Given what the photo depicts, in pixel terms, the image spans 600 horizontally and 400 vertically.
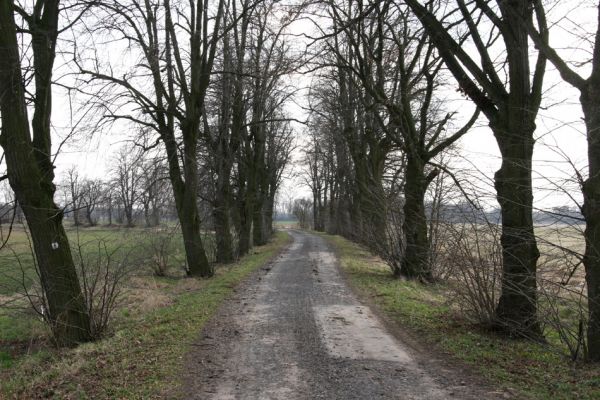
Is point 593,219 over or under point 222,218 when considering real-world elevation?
under

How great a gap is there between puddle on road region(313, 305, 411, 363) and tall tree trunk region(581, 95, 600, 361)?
2341mm

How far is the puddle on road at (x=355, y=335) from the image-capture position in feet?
23.0

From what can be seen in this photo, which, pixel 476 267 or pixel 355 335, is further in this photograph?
pixel 476 267

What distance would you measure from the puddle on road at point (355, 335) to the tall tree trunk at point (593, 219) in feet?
7.68

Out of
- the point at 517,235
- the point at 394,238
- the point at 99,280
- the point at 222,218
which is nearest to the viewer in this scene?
the point at 517,235

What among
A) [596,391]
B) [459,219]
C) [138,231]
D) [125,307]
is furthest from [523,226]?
[138,231]

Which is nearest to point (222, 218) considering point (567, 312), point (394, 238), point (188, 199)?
point (188, 199)

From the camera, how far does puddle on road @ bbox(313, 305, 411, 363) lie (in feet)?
23.0

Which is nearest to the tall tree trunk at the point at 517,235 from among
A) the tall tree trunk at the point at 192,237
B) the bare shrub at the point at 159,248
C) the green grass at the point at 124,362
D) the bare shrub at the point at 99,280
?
the green grass at the point at 124,362

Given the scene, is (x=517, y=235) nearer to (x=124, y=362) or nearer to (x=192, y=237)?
(x=124, y=362)

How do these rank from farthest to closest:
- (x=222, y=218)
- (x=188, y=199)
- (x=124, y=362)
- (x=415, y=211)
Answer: (x=222, y=218) < (x=188, y=199) < (x=415, y=211) < (x=124, y=362)

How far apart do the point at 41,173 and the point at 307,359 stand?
205 inches

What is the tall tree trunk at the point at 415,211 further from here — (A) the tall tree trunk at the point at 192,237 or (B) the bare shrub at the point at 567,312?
(B) the bare shrub at the point at 567,312

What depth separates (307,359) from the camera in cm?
677
